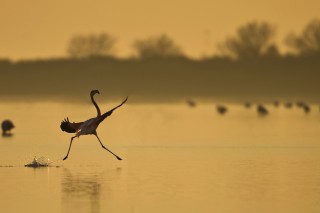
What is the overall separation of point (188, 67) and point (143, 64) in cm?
310

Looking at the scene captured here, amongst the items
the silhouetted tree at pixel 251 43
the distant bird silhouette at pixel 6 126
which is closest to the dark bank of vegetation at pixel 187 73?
the silhouetted tree at pixel 251 43

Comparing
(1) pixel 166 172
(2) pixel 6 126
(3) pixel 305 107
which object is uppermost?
(3) pixel 305 107

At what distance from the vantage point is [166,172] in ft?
60.4

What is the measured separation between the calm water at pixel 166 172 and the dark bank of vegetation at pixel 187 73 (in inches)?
1935

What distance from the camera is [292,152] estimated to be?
2233cm

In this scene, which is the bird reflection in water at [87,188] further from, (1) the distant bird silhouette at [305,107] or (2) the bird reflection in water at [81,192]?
(1) the distant bird silhouette at [305,107]

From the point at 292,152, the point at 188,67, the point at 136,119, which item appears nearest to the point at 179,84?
the point at 188,67

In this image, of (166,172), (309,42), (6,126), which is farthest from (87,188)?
A: (309,42)

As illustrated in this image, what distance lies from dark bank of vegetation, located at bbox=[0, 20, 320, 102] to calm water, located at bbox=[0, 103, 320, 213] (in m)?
49.1

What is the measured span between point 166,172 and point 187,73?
67.3 meters

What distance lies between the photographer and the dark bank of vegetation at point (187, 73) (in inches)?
3135

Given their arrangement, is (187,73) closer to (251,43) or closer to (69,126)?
(251,43)

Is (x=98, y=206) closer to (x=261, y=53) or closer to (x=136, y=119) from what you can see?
(x=136, y=119)

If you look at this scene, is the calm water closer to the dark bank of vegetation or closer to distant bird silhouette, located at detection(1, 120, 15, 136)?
distant bird silhouette, located at detection(1, 120, 15, 136)
